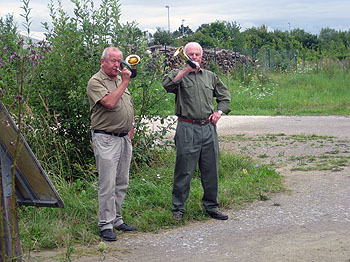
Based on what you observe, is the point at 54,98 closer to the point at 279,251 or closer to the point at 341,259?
the point at 279,251

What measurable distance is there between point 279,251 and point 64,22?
4.50 meters

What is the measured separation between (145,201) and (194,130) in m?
1.18

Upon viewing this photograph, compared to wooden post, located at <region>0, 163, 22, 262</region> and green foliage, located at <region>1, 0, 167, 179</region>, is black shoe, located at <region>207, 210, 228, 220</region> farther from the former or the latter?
wooden post, located at <region>0, 163, 22, 262</region>

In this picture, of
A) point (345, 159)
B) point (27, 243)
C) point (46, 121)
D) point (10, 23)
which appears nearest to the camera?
point (27, 243)

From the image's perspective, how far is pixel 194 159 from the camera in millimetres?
5922

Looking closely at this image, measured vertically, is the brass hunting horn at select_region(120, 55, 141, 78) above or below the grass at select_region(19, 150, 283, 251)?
above

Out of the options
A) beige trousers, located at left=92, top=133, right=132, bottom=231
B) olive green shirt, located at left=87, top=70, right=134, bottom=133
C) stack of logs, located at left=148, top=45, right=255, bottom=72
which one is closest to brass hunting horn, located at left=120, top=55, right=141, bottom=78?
olive green shirt, located at left=87, top=70, right=134, bottom=133

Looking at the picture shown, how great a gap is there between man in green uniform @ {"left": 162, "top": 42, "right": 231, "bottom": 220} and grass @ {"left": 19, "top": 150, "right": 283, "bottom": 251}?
0.24 meters

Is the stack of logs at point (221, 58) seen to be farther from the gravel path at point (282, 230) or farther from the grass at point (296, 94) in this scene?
the gravel path at point (282, 230)

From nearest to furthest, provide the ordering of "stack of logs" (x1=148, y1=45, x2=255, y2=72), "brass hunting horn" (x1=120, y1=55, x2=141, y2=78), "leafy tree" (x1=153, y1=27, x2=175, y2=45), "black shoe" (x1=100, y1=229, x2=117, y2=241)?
1. "brass hunting horn" (x1=120, y1=55, x2=141, y2=78)
2. "black shoe" (x1=100, y1=229, x2=117, y2=241)
3. "stack of logs" (x1=148, y1=45, x2=255, y2=72)
4. "leafy tree" (x1=153, y1=27, x2=175, y2=45)

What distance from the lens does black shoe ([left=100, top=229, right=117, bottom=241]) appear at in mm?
5285

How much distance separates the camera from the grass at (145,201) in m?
5.30

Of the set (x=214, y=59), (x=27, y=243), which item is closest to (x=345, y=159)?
(x=27, y=243)

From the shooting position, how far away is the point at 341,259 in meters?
4.59
